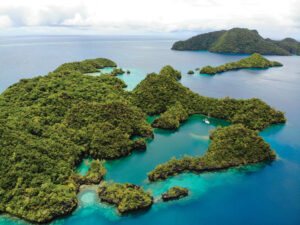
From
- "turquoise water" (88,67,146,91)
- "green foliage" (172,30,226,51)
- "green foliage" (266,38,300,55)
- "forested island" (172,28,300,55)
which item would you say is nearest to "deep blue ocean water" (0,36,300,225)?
"turquoise water" (88,67,146,91)

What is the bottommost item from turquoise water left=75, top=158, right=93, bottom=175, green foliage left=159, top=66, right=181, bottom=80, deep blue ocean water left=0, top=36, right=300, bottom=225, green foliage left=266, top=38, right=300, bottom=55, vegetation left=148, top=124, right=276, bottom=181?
deep blue ocean water left=0, top=36, right=300, bottom=225

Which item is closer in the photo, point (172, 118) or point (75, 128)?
point (75, 128)

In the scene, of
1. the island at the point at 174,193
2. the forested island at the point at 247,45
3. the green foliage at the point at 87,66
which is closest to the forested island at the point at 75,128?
the island at the point at 174,193

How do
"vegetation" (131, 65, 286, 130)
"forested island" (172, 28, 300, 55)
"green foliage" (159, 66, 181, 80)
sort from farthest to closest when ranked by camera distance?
"forested island" (172, 28, 300, 55), "green foliage" (159, 66, 181, 80), "vegetation" (131, 65, 286, 130)

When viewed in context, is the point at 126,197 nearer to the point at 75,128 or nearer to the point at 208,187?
the point at 208,187

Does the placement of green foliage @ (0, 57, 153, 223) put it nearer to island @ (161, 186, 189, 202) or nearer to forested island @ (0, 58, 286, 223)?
forested island @ (0, 58, 286, 223)

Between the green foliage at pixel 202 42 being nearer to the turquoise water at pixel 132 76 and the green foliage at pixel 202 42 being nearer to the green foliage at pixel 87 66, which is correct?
the turquoise water at pixel 132 76

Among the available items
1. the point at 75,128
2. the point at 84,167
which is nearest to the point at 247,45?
the point at 75,128
